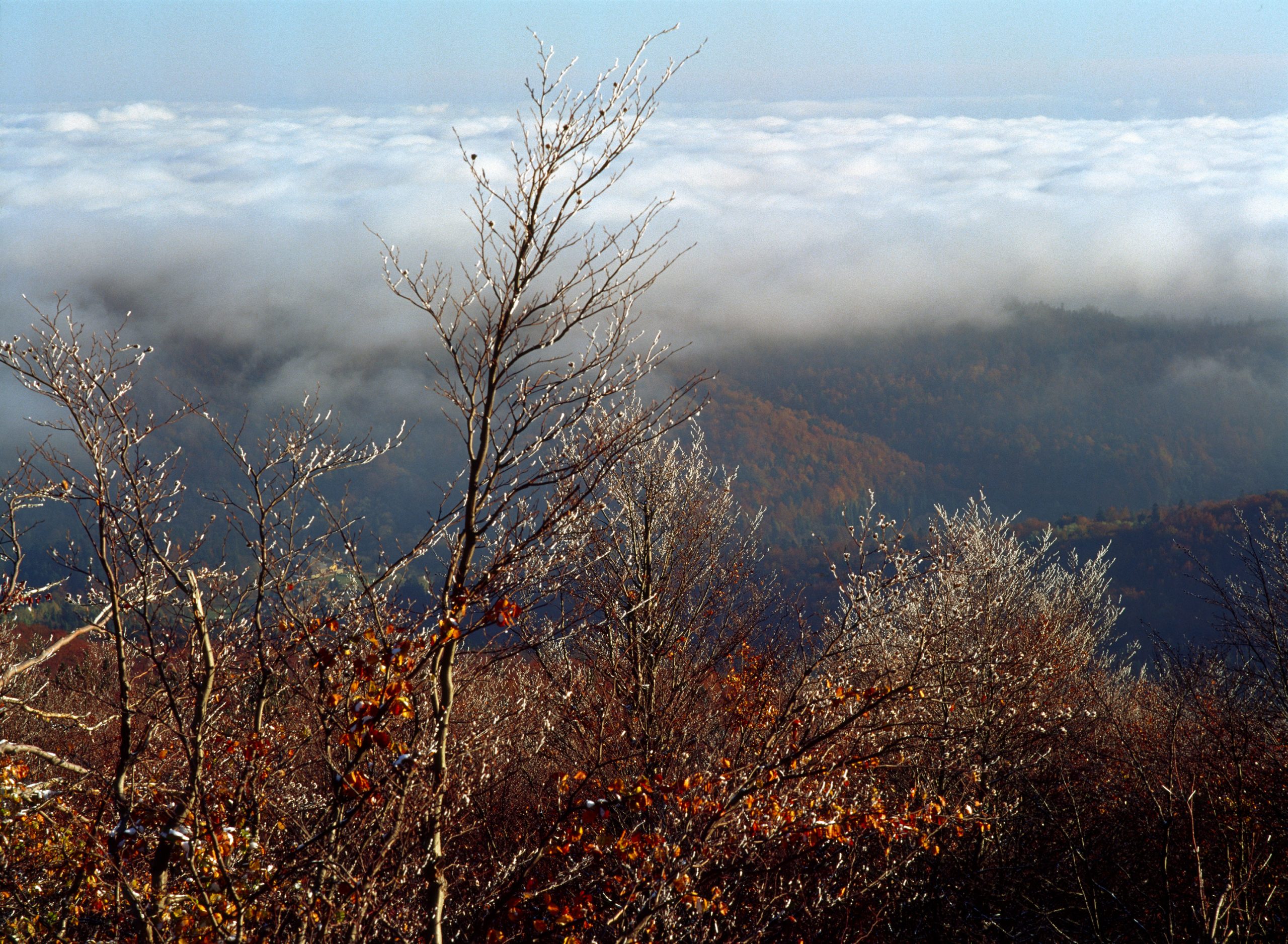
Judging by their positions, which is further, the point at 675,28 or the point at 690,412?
the point at 690,412

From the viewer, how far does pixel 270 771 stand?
26.3 ft

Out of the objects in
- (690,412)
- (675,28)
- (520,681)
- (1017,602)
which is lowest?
(1017,602)

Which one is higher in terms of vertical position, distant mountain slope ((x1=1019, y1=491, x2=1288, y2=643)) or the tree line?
the tree line

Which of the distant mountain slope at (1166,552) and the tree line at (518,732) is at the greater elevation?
the tree line at (518,732)

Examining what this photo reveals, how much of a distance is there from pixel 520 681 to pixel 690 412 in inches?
603

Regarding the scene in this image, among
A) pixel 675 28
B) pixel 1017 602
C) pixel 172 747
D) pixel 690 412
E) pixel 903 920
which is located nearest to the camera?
pixel 675 28

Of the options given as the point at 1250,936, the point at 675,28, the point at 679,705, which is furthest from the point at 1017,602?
→ the point at 675,28

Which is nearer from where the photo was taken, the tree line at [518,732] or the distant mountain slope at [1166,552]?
the tree line at [518,732]

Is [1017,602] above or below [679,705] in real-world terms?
below

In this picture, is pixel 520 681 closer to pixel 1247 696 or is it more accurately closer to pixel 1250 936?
pixel 1250 936

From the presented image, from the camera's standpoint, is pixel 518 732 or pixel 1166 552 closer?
pixel 518 732

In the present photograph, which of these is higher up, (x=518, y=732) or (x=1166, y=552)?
(x=518, y=732)

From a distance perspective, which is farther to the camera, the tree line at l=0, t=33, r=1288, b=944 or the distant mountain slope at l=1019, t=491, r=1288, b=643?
the distant mountain slope at l=1019, t=491, r=1288, b=643

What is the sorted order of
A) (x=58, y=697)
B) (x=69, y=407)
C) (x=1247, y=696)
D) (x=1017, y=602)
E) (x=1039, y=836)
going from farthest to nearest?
(x=58, y=697) → (x=1017, y=602) → (x=1247, y=696) → (x=1039, y=836) → (x=69, y=407)
